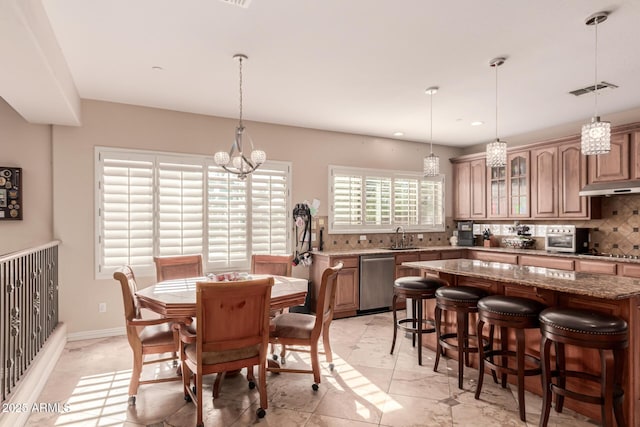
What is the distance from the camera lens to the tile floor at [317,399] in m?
2.55

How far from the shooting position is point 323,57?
10.5 feet

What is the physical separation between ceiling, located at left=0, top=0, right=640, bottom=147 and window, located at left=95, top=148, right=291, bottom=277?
2.45 ft

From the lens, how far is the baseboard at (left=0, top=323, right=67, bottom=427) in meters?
2.35

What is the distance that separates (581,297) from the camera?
8.55 ft

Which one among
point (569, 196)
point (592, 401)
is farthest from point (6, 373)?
point (569, 196)

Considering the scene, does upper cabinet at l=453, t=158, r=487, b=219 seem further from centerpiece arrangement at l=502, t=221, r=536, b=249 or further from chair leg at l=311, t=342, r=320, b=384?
chair leg at l=311, t=342, r=320, b=384

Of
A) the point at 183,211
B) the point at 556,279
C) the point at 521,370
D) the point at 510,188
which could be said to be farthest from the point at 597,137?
the point at 183,211

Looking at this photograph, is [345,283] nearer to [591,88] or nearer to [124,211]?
[124,211]

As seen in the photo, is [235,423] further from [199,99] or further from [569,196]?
[569,196]

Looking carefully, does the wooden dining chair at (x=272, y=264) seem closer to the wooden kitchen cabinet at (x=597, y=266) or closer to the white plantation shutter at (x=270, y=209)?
the white plantation shutter at (x=270, y=209)

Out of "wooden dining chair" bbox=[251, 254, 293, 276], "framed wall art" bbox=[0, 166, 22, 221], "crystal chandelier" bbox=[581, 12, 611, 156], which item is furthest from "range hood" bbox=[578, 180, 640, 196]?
"framed wall art" bbox=[0, 166, 22, 221]

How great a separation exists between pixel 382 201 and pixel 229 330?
4349 millimetres

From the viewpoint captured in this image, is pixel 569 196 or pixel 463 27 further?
pixel 569 196

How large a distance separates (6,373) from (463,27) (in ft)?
13.0
